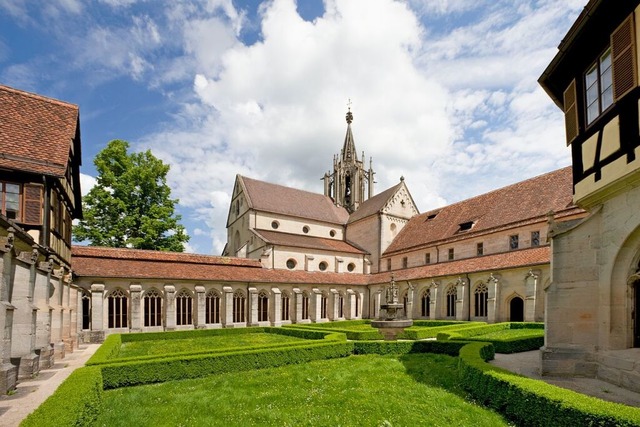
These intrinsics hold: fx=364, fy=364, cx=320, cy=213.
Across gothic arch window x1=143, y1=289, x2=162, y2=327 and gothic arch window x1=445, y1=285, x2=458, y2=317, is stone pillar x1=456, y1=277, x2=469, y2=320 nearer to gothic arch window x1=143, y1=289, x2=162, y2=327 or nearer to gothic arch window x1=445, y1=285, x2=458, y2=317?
gothic arch window x1=445, y1=285, x2=458, y2=317

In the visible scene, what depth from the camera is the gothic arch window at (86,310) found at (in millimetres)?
→ 22516

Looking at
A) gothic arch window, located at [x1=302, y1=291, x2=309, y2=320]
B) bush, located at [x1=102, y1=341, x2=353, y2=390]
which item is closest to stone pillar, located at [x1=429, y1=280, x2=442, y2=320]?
gothic arch window, located at [x1=302, y1=291, x2=309, y2=320]

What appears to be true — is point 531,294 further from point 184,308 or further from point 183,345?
point 184,308

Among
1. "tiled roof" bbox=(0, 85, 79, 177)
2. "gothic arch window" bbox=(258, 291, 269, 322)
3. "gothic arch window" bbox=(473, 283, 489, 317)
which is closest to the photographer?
"tiled roof" bbox=(0, 85, 79, 177)

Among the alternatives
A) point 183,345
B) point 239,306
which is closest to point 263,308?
point 239,306

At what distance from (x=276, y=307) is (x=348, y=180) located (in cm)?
2598

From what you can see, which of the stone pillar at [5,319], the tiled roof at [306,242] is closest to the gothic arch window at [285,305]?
the tiled roof at [306,242]

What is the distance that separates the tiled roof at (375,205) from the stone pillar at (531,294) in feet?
61.2

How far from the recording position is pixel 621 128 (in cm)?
836

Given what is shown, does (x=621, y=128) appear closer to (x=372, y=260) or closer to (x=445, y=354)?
(x=445, y=354)

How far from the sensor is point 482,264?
25984 millimetres

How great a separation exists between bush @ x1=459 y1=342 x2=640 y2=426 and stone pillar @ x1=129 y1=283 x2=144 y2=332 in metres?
21.1

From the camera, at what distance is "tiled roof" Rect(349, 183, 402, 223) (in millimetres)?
40088

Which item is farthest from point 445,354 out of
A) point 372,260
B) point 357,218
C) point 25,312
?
point 357,218
